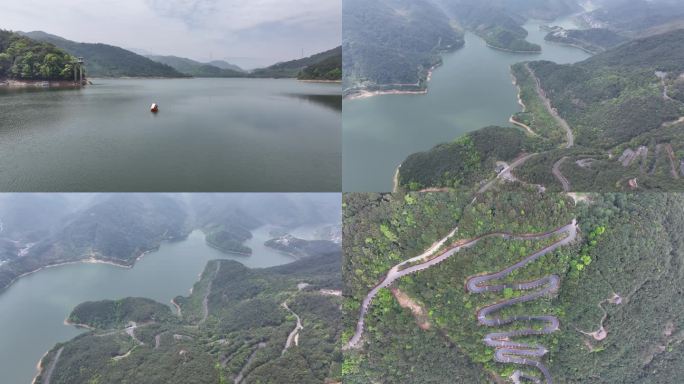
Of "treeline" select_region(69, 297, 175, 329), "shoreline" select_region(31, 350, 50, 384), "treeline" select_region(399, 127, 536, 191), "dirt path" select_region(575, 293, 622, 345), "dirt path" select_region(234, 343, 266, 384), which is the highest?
"treeline" select_region(399, 127, 536, 191)

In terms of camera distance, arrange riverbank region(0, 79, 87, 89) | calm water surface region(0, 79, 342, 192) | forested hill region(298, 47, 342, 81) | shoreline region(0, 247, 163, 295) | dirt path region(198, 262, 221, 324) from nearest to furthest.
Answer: calm water surface region(0, 79, 342, 192) < riverbank region(0, 79, 87, 89) < forested hill region(298, 47, 342, 81) < dirt path region(198, 262, 221, 324) < shoreline region(0, 247, 163, 295)

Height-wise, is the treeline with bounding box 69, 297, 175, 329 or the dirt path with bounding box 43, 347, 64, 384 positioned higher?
the treeline with bounding box 69, 297, 175, 329

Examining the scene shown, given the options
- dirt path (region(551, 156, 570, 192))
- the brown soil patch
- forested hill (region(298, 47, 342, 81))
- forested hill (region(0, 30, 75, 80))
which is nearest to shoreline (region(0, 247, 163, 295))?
forested hill (region(0, 30, 75, 80))

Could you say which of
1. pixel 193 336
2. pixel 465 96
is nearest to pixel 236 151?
pixel 193 336

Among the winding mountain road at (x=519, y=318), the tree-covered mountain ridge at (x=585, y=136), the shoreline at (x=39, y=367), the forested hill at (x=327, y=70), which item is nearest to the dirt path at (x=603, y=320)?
the winding mountain road at (x=519, y=318)

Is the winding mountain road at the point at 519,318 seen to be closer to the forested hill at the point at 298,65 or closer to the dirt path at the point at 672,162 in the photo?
the dirt path at the point at 672,162

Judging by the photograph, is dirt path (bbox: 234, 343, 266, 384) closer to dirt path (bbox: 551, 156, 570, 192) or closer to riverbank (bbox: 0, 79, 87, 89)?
riverbank (bbox: 0, 79, 87, 89)
